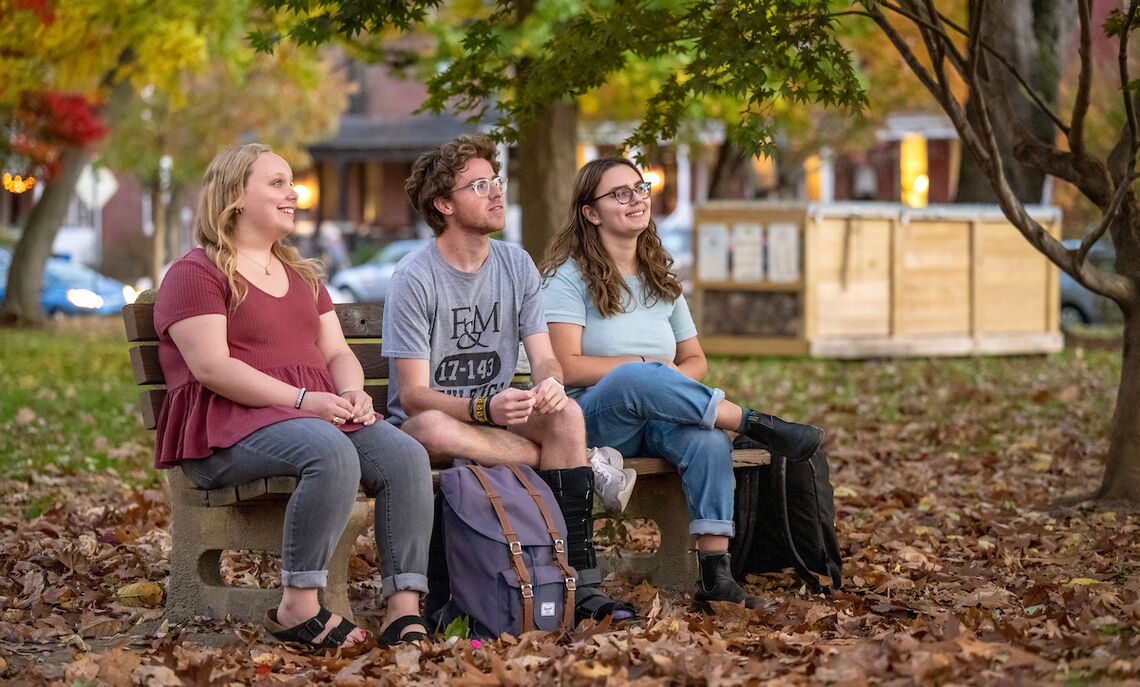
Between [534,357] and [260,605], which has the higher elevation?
[534,357]

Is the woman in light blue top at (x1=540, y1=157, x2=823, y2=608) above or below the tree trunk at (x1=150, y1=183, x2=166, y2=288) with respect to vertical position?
below

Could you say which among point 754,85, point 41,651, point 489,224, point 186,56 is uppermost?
point 186,56

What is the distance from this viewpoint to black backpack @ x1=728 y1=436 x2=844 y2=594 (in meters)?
4.95

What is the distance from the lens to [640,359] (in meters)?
5.16

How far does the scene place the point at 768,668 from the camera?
368 centimetres

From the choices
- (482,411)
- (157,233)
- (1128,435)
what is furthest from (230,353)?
(157,233)

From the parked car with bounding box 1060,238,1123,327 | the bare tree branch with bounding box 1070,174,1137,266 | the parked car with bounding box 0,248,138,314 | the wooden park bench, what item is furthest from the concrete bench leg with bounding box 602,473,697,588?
the parked car with bounding box 0,248,138,314

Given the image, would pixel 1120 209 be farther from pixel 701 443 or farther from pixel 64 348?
pixel 64 348

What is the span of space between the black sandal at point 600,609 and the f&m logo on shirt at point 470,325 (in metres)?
0.88

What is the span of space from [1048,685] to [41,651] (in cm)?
284

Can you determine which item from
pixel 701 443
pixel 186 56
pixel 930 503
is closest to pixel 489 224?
pixel 701 443

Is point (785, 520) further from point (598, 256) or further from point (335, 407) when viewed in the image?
point (335, 407)

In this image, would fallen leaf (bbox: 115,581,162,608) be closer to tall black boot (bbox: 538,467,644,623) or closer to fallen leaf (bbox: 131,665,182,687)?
fallen leaf (bbox: 131,665,182,687)

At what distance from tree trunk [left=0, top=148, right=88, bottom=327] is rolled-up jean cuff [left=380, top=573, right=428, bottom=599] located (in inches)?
695
